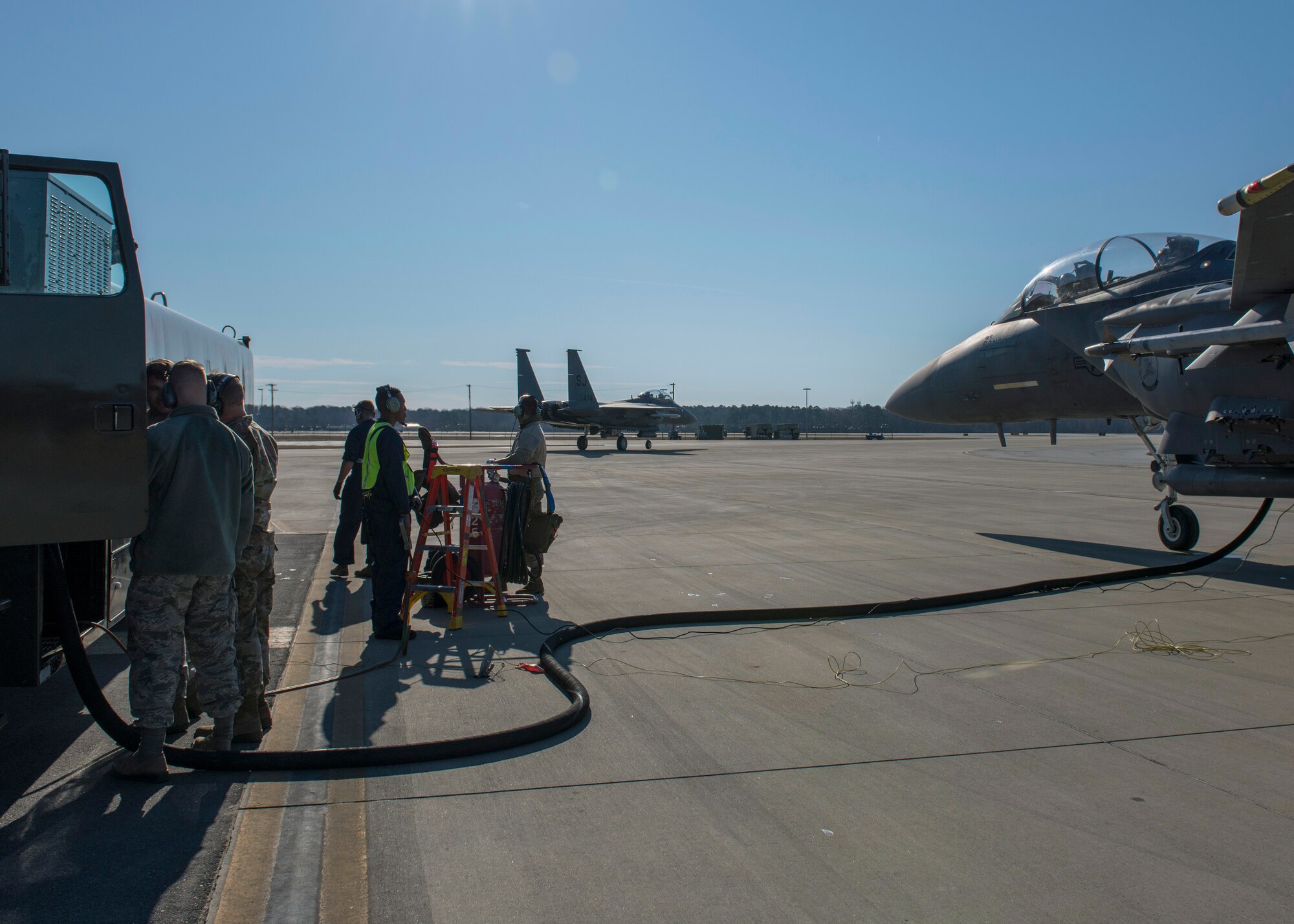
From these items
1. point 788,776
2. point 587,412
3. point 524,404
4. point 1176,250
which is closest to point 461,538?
point 524,404

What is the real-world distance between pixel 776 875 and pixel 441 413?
17221 cm

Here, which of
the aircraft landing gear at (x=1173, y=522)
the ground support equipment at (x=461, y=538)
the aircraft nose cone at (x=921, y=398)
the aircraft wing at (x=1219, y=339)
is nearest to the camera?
Answer: the ground support equipment at (x=461, y=538)

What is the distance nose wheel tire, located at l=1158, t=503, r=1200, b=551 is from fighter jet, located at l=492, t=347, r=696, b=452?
3271cm

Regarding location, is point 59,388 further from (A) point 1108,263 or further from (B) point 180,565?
(A) point 1108,263

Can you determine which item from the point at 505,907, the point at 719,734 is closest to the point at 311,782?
the point at 505,907

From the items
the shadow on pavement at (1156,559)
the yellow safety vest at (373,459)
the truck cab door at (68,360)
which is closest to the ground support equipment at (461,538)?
the yellow safety vest at (373,459)

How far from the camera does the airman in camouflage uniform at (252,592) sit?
425cm

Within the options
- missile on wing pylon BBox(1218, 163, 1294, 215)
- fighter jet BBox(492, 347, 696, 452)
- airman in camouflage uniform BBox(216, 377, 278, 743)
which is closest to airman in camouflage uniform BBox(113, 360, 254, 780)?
airman in camouflage uniform BBox(216, 377, 278, 743)

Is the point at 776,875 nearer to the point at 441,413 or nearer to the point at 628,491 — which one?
the point at 628,491

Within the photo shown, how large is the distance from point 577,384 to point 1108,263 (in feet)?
118

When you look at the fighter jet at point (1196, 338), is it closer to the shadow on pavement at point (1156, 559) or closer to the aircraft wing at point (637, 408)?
the shadow on pavement at point (1156, 559)

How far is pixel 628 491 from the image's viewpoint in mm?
19234

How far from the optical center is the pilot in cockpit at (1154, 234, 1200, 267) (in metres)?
10.1

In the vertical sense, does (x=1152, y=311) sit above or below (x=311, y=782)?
above
